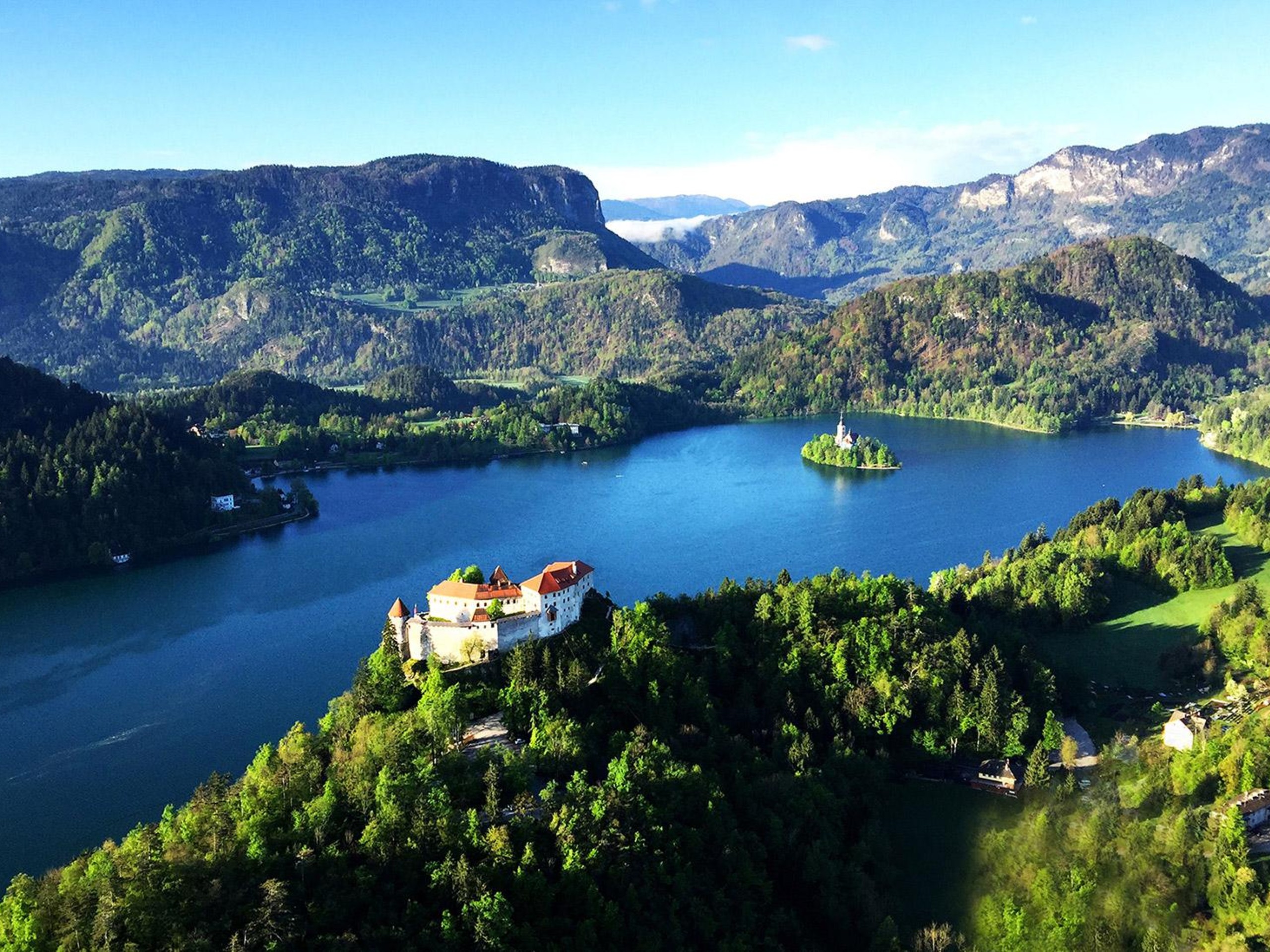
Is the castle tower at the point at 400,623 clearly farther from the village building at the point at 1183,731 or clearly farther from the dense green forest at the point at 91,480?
the dense green forest at the point at 91,480

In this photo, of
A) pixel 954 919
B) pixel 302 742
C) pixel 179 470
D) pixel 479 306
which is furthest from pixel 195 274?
pixel 954 919

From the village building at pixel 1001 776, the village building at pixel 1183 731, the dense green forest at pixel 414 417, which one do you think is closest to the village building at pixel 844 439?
the dense green forest at pixel 414 417

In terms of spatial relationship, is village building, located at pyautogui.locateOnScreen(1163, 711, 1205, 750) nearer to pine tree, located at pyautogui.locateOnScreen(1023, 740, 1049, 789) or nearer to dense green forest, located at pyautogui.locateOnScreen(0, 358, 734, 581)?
pine tree, located at pyautogui.locateOnScreen(1023, 740, 1049, 789)

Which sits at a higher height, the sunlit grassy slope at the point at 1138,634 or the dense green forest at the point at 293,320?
the dense green forest at the point at 293,320

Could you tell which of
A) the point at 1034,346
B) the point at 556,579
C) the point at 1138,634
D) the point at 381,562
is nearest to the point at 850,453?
the point at 381,562

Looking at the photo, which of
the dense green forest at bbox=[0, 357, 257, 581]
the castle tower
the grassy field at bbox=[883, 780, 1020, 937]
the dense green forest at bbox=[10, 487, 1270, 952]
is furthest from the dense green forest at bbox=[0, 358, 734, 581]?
the grassy field at bbox=[883, 780, 1020, 937]

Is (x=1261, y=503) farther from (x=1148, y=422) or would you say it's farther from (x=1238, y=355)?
(x=1238, y=355)

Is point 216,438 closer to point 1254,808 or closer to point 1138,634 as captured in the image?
point 1138,634
